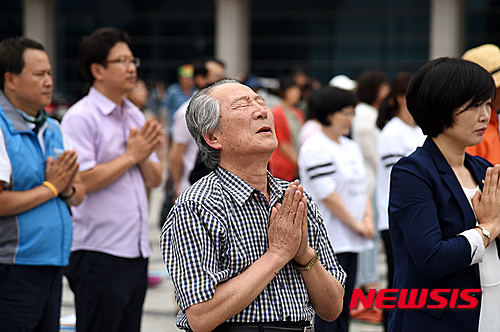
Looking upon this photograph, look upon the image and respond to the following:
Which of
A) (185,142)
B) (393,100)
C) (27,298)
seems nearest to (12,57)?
(27,298)

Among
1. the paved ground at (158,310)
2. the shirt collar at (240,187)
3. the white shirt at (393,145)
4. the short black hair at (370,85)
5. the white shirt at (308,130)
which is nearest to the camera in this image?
the shirt collar at (240,187)

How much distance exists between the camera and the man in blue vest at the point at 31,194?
2.98m

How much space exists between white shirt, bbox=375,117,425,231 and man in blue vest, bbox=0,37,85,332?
2.27 m

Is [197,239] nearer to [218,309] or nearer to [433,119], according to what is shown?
[218,309]

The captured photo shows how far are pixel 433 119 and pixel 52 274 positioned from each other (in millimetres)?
2047

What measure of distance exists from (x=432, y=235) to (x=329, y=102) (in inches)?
93.9

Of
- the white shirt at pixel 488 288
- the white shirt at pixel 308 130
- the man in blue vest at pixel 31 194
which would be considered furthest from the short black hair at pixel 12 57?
the white shirt at pixel 308 130

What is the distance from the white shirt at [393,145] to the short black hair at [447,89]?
6.51ft

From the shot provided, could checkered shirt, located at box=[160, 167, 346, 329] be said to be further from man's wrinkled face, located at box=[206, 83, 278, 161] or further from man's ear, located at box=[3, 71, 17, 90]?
man's ear, located at box=[3, 71, 17, 90]

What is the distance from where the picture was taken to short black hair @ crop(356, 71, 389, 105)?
21.5 ft

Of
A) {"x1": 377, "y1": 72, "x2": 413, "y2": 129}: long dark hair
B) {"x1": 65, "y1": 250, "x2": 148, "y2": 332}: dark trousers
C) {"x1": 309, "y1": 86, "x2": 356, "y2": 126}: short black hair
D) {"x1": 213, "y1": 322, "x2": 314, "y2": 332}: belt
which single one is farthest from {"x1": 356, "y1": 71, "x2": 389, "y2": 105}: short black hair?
{"x1": 213, "y1": 322, "x2": 314, "y2": 332}: belt

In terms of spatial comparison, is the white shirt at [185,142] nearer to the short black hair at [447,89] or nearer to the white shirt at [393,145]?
the white shirt at [393,145]

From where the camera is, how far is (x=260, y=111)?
2189 mm

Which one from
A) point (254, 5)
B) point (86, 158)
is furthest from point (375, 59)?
point (86, 158)
